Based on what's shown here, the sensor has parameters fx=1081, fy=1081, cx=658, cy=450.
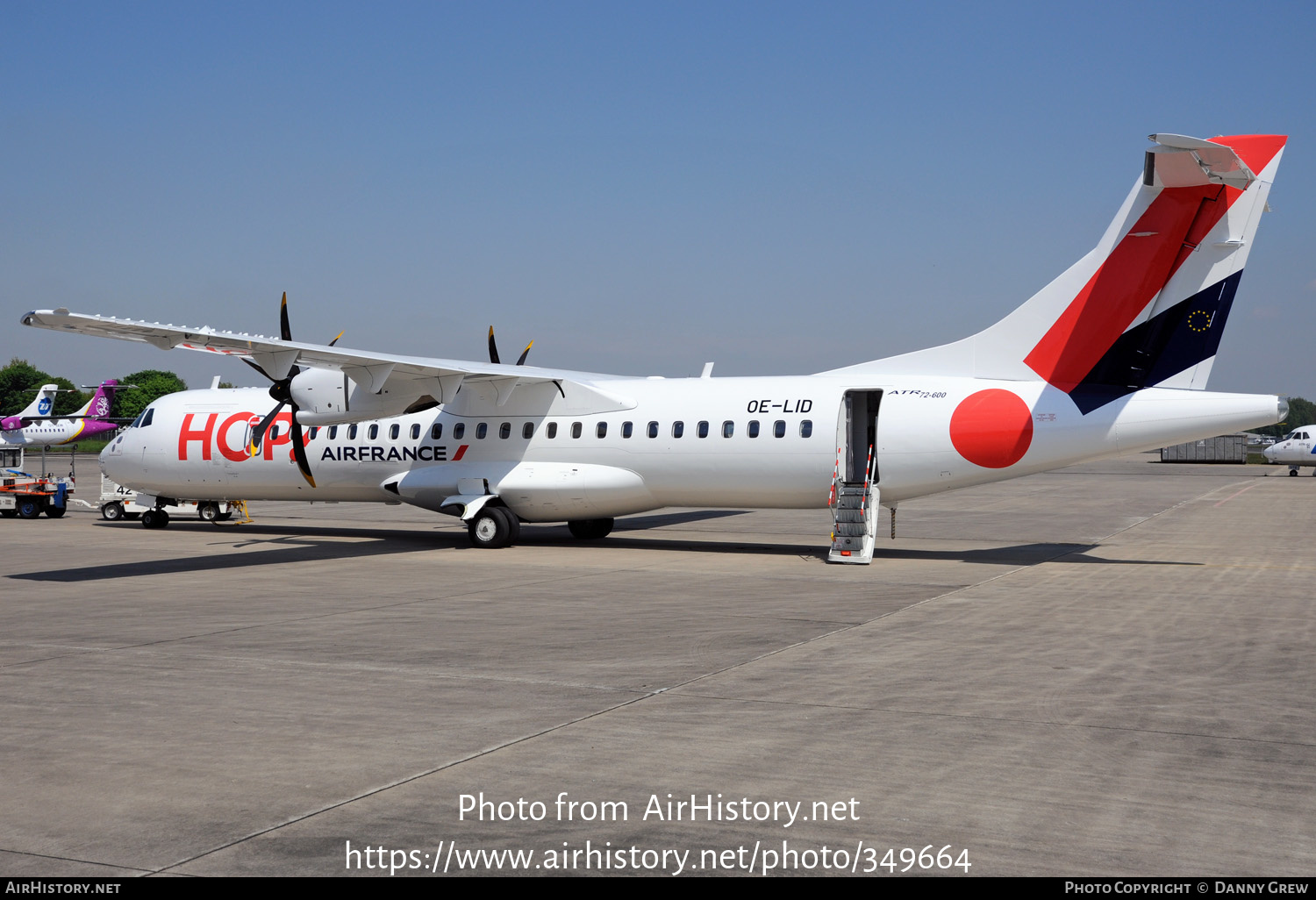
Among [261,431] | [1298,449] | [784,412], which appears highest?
[1298,449]

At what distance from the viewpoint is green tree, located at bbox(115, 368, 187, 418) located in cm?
13438

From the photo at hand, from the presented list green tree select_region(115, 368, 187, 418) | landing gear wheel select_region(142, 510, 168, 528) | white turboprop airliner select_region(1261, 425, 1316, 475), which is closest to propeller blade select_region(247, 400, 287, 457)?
landing gear wheel select_region(142, 510, 168, 528)

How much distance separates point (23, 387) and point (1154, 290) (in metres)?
159

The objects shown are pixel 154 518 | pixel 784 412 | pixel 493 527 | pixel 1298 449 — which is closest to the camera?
pixel 784 412

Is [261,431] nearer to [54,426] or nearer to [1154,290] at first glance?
[1154,290]

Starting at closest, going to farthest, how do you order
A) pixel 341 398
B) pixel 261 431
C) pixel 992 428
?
pixel 992 428 < pixel 341 398 < pixel 261 431

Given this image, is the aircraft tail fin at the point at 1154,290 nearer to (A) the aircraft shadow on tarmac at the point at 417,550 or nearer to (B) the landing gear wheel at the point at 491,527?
(A) the aircraft shadow on tarmac at the point at 417,550

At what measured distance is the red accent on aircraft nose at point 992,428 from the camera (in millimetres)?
16609

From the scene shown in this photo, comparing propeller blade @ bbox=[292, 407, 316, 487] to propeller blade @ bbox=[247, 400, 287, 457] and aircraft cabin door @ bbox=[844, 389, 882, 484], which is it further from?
aircraft cabin door @ bbox=[844, 389, 882, 484]

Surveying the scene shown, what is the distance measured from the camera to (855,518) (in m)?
17.3

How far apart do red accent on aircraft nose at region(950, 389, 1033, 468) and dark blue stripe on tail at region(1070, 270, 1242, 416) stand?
866 mm

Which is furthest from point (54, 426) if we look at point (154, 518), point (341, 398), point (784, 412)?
point (784, 412)

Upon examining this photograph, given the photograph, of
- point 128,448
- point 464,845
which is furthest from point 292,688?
point 128,448

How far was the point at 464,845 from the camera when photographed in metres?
4.93
